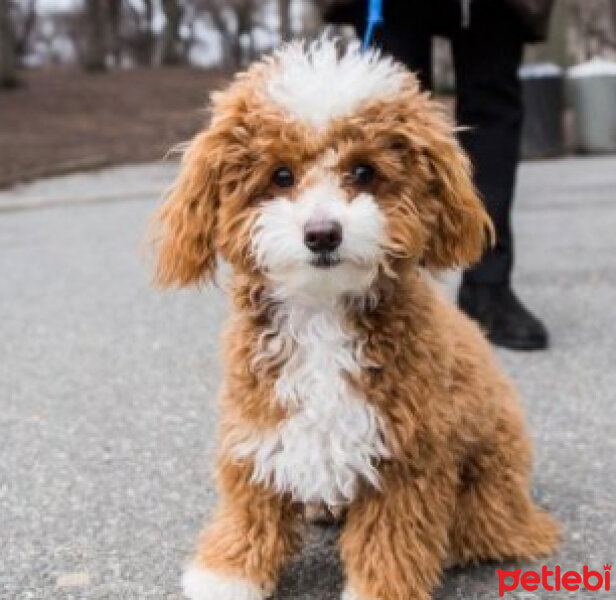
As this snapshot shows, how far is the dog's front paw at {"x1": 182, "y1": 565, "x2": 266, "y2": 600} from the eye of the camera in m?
2.72

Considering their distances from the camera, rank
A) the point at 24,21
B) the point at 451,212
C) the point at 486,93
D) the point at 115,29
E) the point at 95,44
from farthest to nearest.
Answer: the point at 115,29 → the point at 24,21 → the point at 95,44 → the point at 486,93 → the point at 451,212

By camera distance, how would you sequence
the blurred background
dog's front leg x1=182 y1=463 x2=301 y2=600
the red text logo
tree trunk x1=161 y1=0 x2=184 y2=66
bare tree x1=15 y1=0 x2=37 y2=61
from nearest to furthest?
dog's front leg x1=182 y1=463 x2=301 y2=600 < the red text logo < the blurred background < tree trunk x1=161 y1=0 x2=184 y2=66 < bare tree x1=15 y1=0 x2=37 y2=61

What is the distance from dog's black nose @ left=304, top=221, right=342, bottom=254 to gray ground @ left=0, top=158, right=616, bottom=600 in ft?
2.96

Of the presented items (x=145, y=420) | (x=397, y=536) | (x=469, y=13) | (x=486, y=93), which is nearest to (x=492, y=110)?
(x=486, y=93)

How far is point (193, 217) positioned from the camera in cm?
255

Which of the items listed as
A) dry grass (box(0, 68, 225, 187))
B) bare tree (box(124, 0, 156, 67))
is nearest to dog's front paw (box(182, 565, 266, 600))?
dry grass (box(0, 68, 225, 187))

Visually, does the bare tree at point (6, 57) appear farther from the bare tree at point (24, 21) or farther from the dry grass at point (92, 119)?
the bare tree at point (24, 21)

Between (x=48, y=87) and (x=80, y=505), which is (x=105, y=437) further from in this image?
(x=48, y=87)

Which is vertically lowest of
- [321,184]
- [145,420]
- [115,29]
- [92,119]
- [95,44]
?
[145,420]

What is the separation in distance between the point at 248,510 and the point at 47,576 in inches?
24.7

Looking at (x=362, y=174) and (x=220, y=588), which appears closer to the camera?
(x=362, y=174)

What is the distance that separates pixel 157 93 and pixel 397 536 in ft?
73.5

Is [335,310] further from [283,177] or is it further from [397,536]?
[397,536]

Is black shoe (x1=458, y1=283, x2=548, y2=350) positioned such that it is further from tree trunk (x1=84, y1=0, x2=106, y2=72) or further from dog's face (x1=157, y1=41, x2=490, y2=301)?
tree trunk (x1=84, y1=0, x2=106, y2=72)
